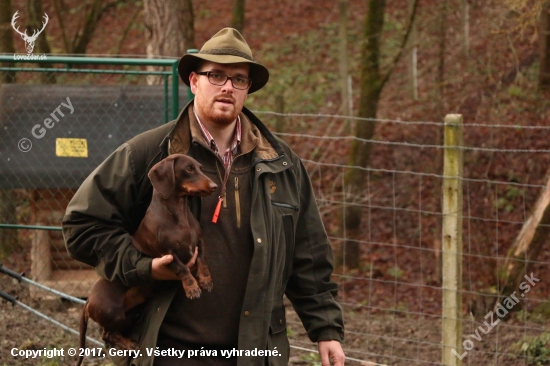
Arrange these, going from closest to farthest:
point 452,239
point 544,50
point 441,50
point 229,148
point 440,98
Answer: point 229,148 → point 452,239 → point 441,50 → point 544,50 → point 440,98

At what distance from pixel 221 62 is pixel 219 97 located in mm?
155

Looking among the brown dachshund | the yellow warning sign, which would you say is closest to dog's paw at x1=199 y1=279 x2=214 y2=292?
the brown dachshund

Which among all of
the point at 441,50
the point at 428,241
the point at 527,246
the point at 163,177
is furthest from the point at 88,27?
the point at 163,177

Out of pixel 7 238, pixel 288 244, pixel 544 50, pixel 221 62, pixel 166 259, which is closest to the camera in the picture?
pixel 166 259

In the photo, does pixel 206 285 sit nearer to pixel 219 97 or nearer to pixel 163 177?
pixel 163 177

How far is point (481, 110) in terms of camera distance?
13375 millimetres

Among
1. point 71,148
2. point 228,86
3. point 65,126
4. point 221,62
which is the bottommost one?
point 71,148

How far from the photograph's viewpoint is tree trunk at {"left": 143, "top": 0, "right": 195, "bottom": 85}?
8.62 meters

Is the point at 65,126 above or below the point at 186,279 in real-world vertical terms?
above

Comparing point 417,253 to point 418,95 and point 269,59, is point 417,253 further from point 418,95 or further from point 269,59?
point 269,59

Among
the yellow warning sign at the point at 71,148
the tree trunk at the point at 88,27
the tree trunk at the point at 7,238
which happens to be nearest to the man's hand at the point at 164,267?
the yellow warning sign at the point at 71,148

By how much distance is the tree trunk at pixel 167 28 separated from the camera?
28.3ft

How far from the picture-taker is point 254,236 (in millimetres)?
3260

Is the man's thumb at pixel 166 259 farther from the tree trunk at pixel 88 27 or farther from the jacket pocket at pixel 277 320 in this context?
the tree trunk at pixel 88 27
